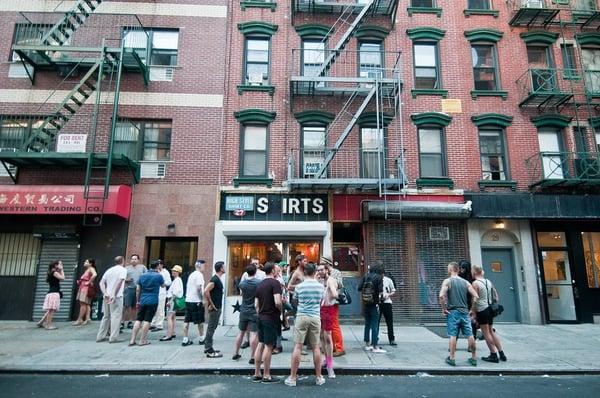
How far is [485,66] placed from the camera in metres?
14.1

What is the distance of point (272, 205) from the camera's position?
501 inches

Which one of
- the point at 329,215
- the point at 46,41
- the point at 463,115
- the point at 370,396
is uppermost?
the point at 46,41

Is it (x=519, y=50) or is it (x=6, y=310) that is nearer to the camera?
(x=6, y=310)

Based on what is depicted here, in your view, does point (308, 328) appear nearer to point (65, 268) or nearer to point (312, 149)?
point (312, 149)

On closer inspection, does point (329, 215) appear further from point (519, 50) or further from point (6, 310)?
point (6, 310)

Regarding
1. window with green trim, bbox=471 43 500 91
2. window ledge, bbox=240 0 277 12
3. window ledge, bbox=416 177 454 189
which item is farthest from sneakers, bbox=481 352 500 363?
window ledge, bbox=240 0 277 12

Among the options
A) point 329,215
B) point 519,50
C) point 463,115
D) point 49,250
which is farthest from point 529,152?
point 49,250

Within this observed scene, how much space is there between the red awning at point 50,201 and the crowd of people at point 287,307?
1855 millimetres

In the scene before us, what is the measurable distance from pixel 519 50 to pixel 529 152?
13.2 feet

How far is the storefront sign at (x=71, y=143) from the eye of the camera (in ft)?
41.3

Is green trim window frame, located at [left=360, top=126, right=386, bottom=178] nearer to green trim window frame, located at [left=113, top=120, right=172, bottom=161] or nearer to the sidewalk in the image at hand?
the sidewalk

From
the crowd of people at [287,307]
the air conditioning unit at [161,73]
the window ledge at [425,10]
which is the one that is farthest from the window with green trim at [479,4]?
the air conditioning unit at [161,73]

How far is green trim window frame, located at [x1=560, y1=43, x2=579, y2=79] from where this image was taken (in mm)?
13859

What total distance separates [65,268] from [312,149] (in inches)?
352
